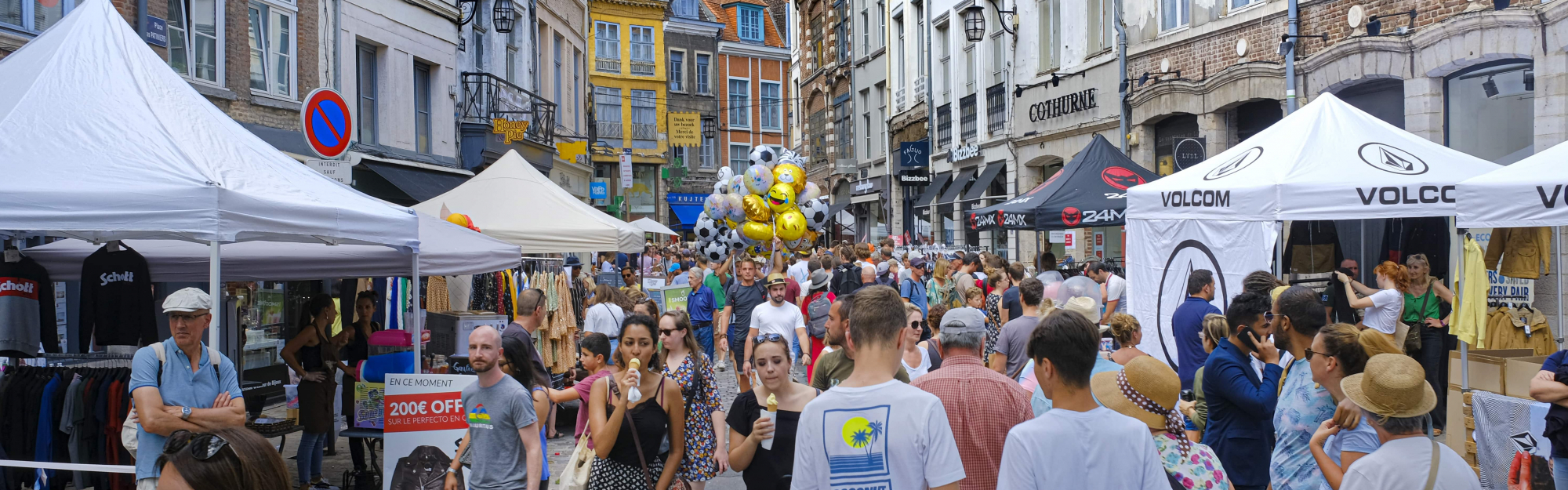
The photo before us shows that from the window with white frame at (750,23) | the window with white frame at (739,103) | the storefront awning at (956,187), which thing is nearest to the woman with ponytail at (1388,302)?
the storefront awning at (956,187)

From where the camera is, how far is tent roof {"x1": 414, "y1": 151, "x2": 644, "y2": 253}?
38.6 feet

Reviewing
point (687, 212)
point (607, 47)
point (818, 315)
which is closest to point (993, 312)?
point (818, 315)

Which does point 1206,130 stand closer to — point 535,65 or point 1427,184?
point 1427,184

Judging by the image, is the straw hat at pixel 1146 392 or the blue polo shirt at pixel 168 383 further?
the blue polo shirt at pixel 168 383

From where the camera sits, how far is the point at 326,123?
8.30 m

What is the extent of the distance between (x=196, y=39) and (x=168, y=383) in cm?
859

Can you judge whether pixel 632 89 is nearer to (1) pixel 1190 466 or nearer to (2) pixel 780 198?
(2) pixel 780 198

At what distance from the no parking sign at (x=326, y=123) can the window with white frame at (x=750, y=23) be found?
43721 millimetres

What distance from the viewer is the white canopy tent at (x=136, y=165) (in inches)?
→ 201

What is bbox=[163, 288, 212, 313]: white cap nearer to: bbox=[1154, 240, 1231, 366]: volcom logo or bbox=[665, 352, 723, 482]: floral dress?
bbox=[665, 352, 723, 482]: floral dress

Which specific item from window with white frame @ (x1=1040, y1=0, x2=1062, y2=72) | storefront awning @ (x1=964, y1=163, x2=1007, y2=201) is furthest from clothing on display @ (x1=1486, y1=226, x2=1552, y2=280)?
storefront awning @ (x1=964, y1=163, x2=1007, y2=201)

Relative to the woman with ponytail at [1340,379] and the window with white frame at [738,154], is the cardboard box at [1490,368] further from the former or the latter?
the window with white frame at [738,154]

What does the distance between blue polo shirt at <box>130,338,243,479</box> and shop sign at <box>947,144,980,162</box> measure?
20445 mm

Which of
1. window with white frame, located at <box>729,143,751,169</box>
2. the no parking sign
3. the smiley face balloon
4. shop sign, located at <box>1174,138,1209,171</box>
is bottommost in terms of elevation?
the smiley face balloon
